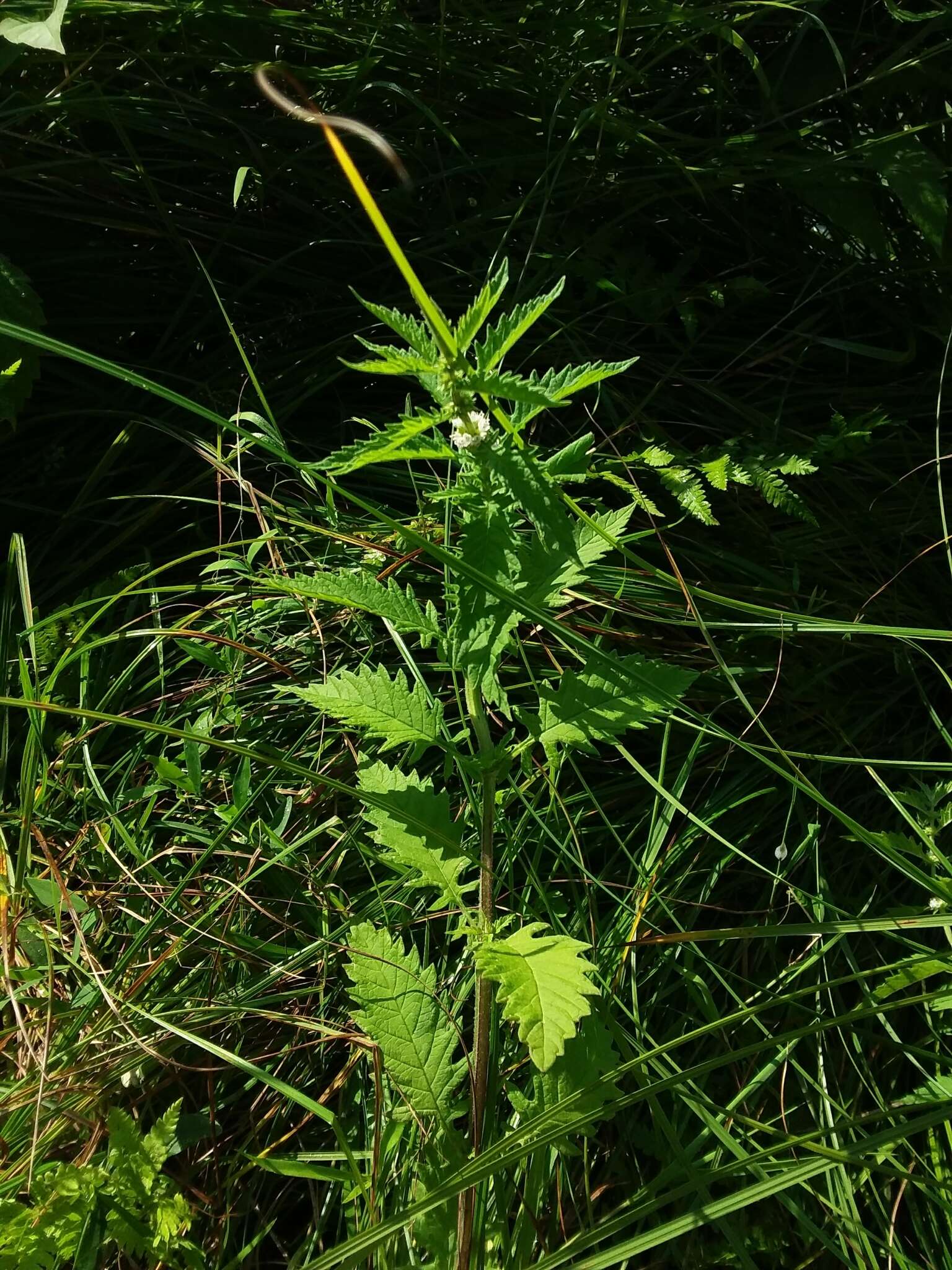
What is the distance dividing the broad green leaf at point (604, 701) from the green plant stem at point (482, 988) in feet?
0.20

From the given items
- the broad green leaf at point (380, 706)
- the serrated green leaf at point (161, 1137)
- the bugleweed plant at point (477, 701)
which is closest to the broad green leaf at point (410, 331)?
the bugleweed plant at point (477, 701)

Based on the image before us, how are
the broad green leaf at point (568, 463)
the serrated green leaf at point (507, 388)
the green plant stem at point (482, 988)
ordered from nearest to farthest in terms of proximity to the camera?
1. the serrated green leaf at point (507, 388)
2. the broad green leaf at point (568, 463)
3. the green plant stem at point (482, 988)

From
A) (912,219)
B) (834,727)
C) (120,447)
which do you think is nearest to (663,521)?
(834,727)

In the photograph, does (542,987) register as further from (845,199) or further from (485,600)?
(845,199)

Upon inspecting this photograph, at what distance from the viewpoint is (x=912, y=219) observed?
182 cm

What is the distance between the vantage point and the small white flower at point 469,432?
0.95 metres

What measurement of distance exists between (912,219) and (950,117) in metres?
0.25

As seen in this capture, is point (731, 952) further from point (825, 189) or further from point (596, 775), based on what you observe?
point (825, 189)

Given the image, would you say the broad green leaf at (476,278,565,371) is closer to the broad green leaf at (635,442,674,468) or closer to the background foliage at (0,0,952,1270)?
the background foliage at (0,0,952,1270)

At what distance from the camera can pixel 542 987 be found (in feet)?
3.27

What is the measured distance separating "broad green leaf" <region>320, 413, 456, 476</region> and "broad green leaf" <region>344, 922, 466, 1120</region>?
0.63 metres

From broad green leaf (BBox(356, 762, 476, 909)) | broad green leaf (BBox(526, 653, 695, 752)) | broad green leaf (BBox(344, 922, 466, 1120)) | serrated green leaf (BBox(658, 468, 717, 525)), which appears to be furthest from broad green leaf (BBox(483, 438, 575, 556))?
serrated green leaf (BBox(658, 468, 717, 525))

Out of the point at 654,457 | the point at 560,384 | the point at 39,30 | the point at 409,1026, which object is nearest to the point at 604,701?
the point at 560,384

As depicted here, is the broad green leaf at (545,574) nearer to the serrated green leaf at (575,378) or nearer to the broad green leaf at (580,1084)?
the serrated green leaf at (575,378)
